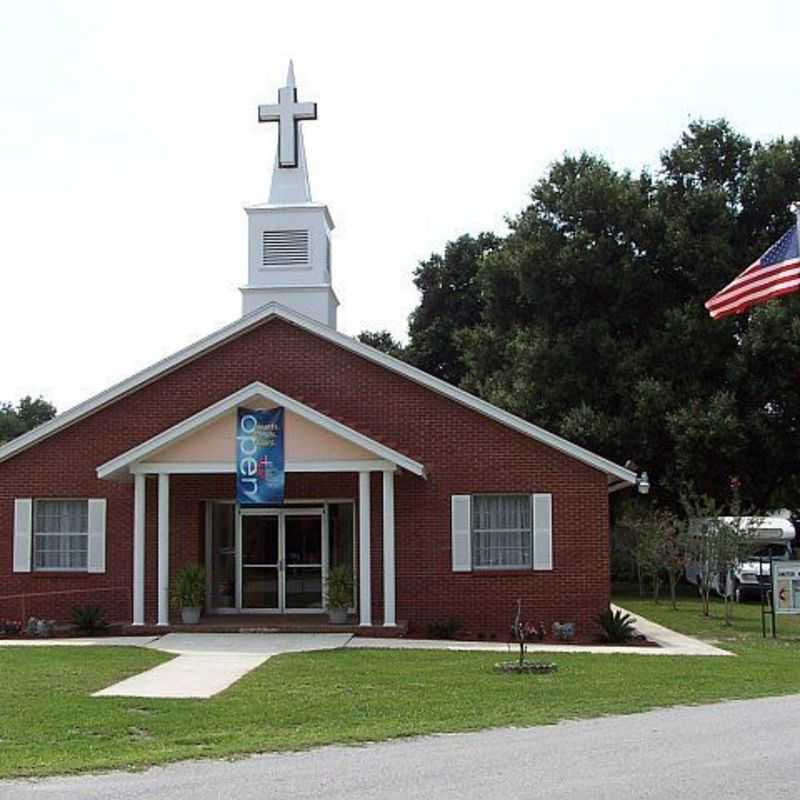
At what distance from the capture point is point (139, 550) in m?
21.9

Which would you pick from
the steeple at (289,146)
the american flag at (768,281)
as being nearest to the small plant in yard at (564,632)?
the american flag at (768,281)

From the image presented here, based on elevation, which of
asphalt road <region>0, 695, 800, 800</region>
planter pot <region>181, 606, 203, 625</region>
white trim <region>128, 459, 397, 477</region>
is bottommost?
asphalt road <region>0, 695, 800, 800</region>

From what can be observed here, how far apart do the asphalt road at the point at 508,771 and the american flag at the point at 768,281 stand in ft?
28.7

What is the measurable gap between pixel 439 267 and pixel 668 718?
44.1m

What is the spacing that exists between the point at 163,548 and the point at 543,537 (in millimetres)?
6787

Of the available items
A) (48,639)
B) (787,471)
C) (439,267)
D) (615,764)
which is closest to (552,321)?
(787,471)

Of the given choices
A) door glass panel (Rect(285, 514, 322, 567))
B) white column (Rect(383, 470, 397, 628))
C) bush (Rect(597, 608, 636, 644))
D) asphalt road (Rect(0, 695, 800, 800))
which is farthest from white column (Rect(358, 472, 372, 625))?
asphalt road (Rect(0, 695, 800, 800))

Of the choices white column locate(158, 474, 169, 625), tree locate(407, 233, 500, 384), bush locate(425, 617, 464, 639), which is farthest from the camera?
tree locate(407, 233, 500, 384)

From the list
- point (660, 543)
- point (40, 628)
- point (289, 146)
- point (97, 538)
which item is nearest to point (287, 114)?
point (289, 146)

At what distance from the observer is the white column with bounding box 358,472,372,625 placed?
70.5ft

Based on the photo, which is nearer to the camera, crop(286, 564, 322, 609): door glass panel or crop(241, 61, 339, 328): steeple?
crop(286, 564, 322, 609): door glass panel

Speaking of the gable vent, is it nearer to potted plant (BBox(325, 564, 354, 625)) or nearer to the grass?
potted plant (BBox(325, 564, 354, 625))

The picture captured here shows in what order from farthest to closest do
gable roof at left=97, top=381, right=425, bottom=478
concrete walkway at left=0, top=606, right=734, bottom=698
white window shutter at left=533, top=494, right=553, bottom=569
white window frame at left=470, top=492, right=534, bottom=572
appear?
white window frame at left=470, top=492, right=534, bottom=572 < white window shutter at left=533, top=494, right=553, bottom=569 < gable roof at left=97, top=381, right=425, bottom=478 < concrete walkway at left=0, top=606, right=734, bottom=698

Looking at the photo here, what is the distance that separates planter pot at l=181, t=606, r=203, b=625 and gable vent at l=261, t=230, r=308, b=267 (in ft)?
24.8
